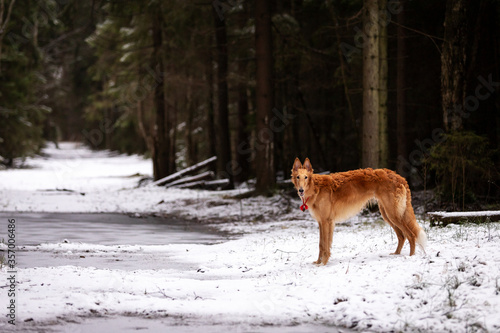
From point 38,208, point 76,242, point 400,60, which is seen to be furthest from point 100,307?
point 400,60

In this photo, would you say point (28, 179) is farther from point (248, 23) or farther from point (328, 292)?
point (328, 292)

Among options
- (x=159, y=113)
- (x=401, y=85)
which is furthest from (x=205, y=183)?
(x=401, y=85)

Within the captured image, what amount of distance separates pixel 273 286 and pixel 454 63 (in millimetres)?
9846

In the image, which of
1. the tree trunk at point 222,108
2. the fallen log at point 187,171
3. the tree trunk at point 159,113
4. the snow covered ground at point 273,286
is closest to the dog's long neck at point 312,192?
the snow covered ground at point 273,286

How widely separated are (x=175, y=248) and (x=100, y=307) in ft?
16.6

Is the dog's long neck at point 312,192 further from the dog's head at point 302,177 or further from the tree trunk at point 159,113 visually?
the tree trunk at point 159,113

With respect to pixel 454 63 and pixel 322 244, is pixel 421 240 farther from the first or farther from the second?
pixel 454 63

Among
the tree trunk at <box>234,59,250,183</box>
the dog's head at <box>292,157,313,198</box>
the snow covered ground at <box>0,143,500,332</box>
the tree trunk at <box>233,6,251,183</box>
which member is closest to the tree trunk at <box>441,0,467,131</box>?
the snow covered ground at <box>0,143,500,332</box>

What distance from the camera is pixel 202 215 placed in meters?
18.5

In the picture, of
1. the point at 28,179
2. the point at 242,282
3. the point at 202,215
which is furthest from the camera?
the point at 28,179

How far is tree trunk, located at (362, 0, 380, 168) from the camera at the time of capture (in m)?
15.2

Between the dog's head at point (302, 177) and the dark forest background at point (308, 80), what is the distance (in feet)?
15.6

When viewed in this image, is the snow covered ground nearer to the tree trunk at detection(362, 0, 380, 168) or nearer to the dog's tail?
the dog's tail

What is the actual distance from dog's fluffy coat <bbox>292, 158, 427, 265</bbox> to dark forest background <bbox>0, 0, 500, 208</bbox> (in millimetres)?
3934
